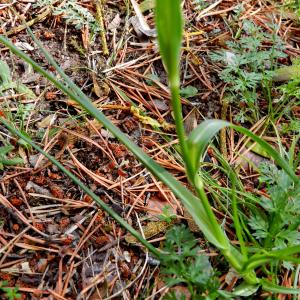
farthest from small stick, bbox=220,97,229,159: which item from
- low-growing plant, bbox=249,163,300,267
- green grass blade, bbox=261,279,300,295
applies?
green grass blade, bbox=261,279,300,295

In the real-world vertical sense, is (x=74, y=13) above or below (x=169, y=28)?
below

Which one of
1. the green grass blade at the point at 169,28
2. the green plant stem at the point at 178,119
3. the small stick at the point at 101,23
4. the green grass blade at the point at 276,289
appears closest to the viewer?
the green grass blade at the point at 169,28

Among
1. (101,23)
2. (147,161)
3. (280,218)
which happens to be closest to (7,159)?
(147,161)

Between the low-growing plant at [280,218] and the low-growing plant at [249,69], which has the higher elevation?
the low-growing plant at [249,69]

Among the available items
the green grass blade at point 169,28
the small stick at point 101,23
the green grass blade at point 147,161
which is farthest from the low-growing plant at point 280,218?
the small stick at point 101,23

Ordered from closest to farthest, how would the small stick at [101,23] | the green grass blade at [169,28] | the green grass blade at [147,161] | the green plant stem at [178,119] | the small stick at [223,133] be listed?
1. the green grass blade at [169,28]
2. the green plant stem at [178,119]
3. the green grass blade at [147,161]
4. the small stick at [223,133]
5. the small stick at [101,23]

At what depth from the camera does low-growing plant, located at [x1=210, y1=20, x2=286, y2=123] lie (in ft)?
4.78

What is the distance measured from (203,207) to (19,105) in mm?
728

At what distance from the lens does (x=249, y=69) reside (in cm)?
156

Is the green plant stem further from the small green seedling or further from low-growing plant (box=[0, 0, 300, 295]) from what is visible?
the small green seedling

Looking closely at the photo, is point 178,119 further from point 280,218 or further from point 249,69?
point 249,69

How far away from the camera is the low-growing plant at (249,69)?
4.78 feet

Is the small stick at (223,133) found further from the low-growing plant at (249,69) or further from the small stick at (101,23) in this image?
the small stick at (101,23)

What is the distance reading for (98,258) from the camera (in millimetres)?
1160
